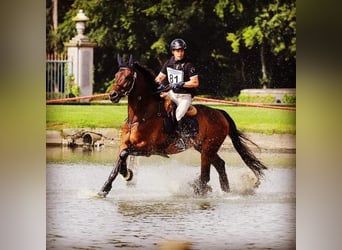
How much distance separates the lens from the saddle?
6078 millimetres

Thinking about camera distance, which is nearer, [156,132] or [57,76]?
[57,76]

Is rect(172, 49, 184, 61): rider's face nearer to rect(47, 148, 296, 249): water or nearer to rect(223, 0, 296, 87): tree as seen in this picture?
rect(223, 0, 296, 87): tree

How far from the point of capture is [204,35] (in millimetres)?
6043

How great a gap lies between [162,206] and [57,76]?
1.27 meters

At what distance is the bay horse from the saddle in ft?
0.07

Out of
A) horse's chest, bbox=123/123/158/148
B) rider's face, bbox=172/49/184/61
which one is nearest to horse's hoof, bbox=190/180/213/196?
horse's chest, bbox=123/123/158/148

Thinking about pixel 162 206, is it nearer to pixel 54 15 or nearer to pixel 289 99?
pixel 289 99

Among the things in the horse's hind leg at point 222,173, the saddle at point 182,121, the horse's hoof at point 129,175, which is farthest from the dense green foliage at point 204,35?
the horse's hoof at point 129,175

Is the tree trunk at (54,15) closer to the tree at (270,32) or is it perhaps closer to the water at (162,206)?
the water at (162,206)

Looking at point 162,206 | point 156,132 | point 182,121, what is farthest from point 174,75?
point 162,206

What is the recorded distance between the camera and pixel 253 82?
6066 millimetres

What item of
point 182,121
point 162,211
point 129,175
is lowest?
point 162,211

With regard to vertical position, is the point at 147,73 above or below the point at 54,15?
below
